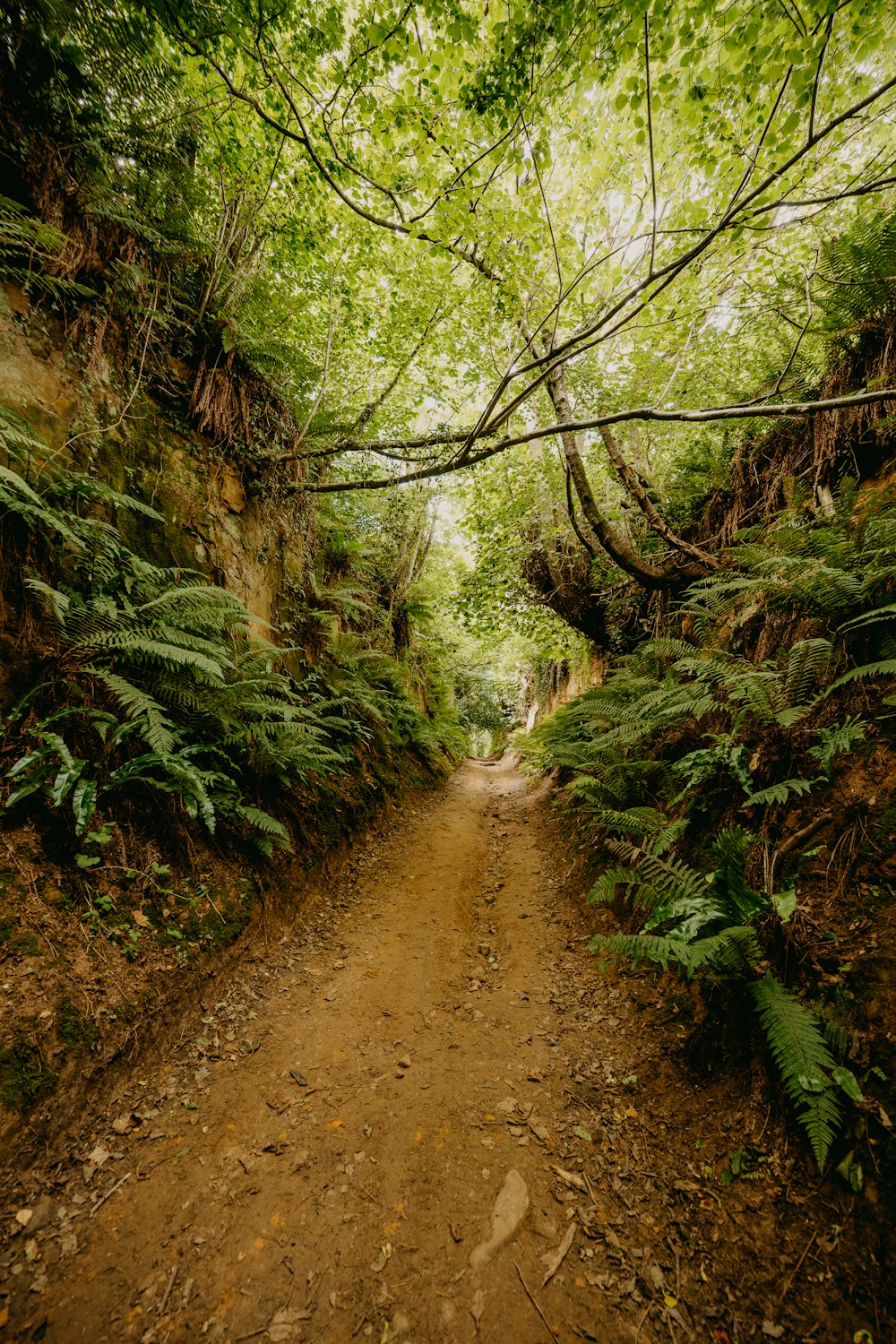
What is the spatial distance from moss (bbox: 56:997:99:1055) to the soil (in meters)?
0.33

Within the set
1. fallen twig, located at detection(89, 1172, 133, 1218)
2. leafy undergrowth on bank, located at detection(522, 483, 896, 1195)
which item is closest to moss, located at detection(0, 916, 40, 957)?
fallen twig, located at detection(89, 1172, 133, 1218)

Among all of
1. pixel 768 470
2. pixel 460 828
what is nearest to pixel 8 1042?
pixel 460 828

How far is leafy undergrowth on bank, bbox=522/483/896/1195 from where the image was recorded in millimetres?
1972

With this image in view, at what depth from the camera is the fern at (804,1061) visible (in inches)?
A: 70.6

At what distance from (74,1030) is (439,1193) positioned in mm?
1926

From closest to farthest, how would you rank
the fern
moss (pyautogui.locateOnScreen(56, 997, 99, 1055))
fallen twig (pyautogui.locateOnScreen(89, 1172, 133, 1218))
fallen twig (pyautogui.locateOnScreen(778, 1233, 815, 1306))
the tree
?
fallen twig (pyautogui.locateOnScreen(778, 1233, 815, 1306))
the fern
fallen twig (pyautogui.locateOnScreen(89, 1172, 133, 1218))
moss (pyautogui.locateOnScreen(56, 997, 99, 1055))
the tree

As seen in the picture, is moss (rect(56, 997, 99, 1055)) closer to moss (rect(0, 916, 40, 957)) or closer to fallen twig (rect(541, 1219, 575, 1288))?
moss (rect(0, 916, 40, 957))

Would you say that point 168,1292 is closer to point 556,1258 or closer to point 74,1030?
point 74,1030

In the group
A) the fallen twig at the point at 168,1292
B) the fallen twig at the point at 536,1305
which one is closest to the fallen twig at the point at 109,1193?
the fallen twig at the point at 168,1292

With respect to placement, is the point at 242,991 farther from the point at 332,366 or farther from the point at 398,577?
the point at 398,577

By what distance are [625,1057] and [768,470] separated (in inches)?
237

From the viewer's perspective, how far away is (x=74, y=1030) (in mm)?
2301

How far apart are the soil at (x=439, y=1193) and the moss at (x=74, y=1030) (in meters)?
0.33

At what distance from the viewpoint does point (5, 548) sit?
3.09 metres
